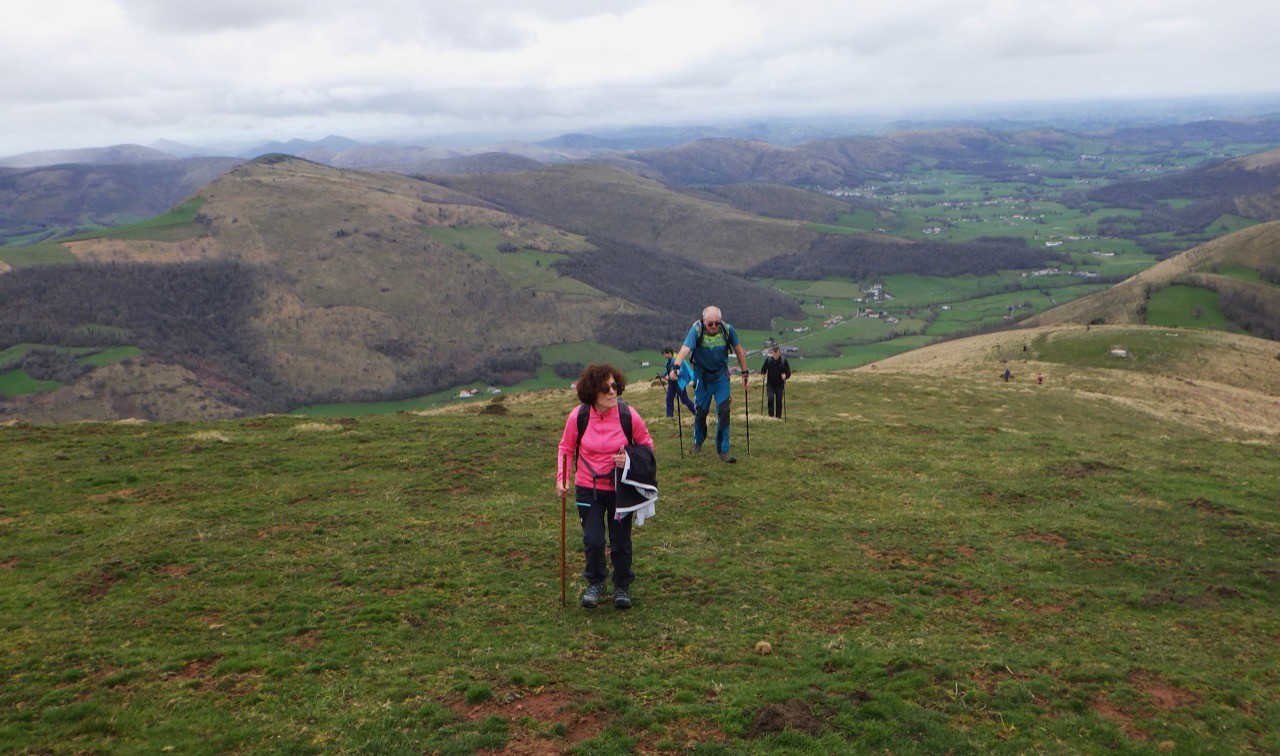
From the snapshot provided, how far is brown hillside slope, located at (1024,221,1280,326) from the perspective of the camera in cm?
13600

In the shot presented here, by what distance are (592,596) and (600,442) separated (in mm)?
2867

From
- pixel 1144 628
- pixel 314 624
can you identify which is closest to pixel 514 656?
pixel 314 624

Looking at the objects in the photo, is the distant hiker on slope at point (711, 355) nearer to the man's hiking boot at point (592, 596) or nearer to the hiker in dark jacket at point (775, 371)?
the man's hiking boot at point (592, 596)

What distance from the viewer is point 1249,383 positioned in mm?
72062

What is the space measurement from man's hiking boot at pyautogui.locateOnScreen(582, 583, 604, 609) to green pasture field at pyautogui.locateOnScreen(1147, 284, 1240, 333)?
144135 mm

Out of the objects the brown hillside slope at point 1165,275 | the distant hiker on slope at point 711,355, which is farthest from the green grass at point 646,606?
the brown hillside slope at point 1165,275

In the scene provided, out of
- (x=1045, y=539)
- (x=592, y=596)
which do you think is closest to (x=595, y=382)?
(x=592, y=596)

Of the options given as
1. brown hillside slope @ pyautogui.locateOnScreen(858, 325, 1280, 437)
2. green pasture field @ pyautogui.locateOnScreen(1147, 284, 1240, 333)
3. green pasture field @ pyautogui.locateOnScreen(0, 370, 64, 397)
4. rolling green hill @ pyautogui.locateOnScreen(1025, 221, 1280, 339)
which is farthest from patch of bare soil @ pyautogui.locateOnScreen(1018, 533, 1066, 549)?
green pasture field @ pyautogui.locateOnScreen(0, 370, 64, 397)

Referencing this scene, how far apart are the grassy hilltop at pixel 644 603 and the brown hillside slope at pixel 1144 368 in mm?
24877

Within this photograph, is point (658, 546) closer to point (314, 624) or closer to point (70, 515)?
point (314, 624)

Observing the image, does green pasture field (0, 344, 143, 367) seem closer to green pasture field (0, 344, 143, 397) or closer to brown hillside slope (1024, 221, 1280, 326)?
green pasture field (0, 344, 143, 397)

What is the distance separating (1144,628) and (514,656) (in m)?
11.1

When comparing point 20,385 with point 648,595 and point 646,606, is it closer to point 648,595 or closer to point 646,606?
point 648,595

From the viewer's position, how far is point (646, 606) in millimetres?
13148
